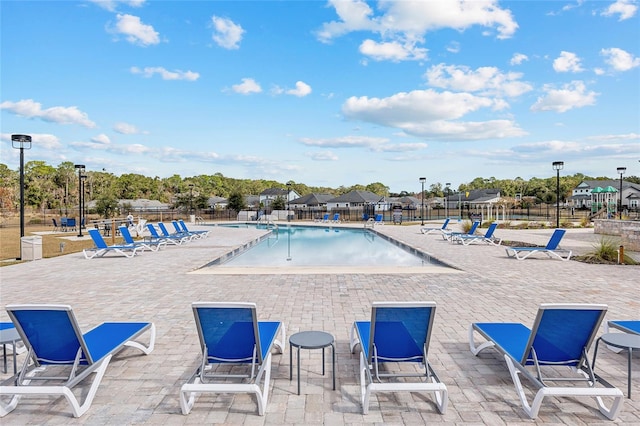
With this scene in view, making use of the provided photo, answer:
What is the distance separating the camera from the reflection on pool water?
11820 millimetres

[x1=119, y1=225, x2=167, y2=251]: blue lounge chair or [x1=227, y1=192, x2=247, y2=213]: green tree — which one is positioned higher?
[x1=227, y1=192, x2=247, y2=213]: green tree

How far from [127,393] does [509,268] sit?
8751 mm

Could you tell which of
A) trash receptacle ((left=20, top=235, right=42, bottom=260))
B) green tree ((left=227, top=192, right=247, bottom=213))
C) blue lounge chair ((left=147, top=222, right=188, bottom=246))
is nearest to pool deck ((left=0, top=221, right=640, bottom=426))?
trash receptacle ((left=20, top=235, right=42, bottom=260))

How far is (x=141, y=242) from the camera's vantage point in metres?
12.9

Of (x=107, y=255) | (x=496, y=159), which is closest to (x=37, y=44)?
(x=107, y=255)

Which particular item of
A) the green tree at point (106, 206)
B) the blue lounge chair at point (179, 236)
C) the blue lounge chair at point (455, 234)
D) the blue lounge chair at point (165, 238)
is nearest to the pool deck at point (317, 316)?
the blue lounge chair at point (165, 238)

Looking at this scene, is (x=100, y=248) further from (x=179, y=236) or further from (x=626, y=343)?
(x=626, y=343)

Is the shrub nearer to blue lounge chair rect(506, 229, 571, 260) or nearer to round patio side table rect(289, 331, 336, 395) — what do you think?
blue lounge chair rect(506, 229, 571, 260)

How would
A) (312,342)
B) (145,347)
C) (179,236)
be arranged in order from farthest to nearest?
(179,236)
(145,347)
(312,342)

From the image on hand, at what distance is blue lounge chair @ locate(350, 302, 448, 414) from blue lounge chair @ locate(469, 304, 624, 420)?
69cm

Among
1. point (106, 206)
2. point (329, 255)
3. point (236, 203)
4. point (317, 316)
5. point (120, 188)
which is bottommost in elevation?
point (329, 255)

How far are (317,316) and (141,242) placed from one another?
31.8ft

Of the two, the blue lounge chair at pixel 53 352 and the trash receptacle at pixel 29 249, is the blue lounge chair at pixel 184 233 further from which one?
the blue lounge chair at pixel 53 352

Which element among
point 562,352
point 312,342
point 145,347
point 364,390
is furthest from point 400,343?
point 145,347
